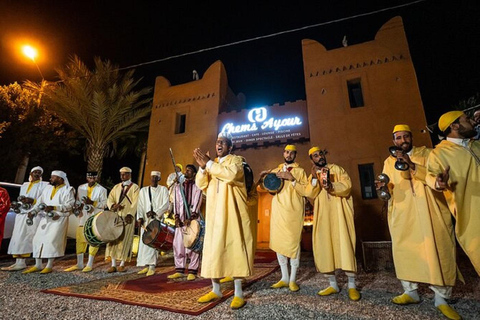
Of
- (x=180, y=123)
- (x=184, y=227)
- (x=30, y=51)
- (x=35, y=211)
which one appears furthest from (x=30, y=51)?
(x=184, y=227)

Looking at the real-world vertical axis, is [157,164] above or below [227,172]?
above

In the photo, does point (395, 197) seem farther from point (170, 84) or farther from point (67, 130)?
point (67, 130)

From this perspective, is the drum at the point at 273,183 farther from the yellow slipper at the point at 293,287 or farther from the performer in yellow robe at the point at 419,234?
the performer in yellow robe at the point at 419,234

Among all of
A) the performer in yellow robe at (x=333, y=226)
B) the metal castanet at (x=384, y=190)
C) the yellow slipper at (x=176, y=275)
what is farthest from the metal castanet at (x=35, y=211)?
the metal castanet at (x=384, y=190)

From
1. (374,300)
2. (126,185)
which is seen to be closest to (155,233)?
(126,185)

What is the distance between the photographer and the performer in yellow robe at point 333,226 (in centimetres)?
370

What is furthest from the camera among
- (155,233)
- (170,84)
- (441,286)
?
(170,84)

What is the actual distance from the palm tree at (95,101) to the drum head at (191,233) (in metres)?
10.1

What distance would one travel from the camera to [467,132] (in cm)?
295

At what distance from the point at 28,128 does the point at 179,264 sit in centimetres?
1194

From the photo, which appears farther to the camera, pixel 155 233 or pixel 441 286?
pixel 155 233

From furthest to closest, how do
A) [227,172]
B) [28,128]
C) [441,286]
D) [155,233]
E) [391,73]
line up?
1. [28,128]
2. [391,73]
3. [155,233]
4. [227,172]
5. [441,286]

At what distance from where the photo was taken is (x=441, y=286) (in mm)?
2924

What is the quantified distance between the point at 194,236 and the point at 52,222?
3.85 metres
